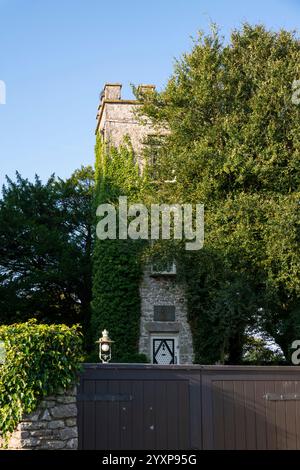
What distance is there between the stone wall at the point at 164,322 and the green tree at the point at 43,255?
544 centimetres

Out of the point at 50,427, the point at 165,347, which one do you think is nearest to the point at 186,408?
the point at 50,427

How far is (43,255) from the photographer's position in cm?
2623

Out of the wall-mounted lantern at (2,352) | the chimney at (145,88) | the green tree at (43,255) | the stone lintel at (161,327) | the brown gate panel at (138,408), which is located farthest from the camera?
the green tree at (43,255)

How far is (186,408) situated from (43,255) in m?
14.7

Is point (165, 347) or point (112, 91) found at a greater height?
point (112, 91)

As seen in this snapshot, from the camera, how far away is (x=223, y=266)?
1873cm

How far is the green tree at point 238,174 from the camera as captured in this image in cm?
1844

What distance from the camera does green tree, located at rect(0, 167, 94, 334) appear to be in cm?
2567

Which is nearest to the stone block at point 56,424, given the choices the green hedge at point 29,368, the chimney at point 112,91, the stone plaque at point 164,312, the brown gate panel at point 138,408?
the green hedge at point 29,368

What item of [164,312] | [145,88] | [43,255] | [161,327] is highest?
[145,88]

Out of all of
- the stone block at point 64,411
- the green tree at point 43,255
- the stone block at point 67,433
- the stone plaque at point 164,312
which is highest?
Answer: the green tree at point 43,255

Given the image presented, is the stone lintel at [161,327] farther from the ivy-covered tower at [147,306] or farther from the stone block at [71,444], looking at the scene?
the stone block at [71,444]

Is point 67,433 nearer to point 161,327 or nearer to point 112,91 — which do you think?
point 161,327
